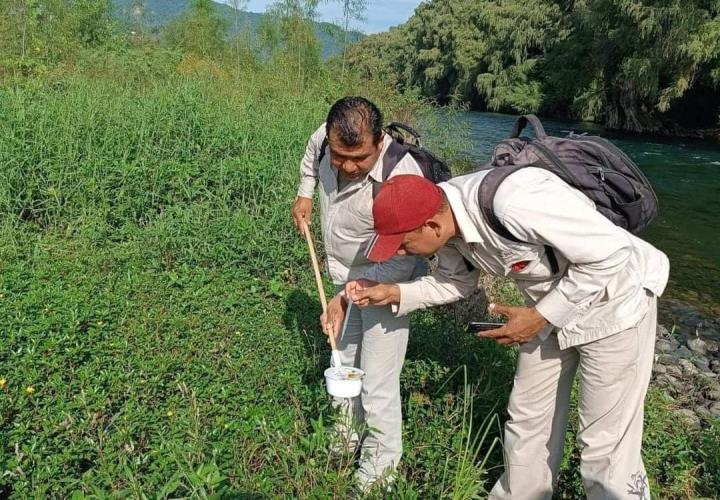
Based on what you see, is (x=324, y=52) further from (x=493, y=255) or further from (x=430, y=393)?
(x=493, y=255)

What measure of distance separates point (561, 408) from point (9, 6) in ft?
37.4

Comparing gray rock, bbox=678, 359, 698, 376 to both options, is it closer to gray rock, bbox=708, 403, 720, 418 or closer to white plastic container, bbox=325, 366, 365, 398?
gray rock, bbox=708, 403, 720, 418

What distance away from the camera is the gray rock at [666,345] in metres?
5.62

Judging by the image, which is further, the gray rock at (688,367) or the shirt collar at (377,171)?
the gray rock at (688,367)

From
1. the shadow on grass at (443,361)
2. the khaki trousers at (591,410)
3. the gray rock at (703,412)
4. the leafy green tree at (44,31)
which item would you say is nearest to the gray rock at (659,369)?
the gray rock at (703,412)

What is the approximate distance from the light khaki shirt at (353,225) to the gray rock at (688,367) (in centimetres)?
356

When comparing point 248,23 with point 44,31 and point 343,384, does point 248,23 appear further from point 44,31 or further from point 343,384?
point 343,384

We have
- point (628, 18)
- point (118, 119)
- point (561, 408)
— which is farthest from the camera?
point (628, 18)

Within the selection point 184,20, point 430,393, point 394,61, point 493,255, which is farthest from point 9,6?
point 394,61

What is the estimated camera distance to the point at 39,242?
16.1 ft

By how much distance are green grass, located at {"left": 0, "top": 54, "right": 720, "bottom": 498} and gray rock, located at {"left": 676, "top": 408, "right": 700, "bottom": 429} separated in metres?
0.34

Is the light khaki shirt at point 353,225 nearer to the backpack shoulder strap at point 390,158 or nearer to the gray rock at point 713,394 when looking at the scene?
the backpack shoulder strap at point 390,158

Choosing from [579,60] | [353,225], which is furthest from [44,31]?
[579,60]

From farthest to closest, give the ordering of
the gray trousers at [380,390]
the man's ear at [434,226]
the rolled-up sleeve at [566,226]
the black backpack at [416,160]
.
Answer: the gray trousers at [380,390] → the black backpack at [416,160] → the man's ear at [434,226] → the rolled-up sleeve at [566,226]
